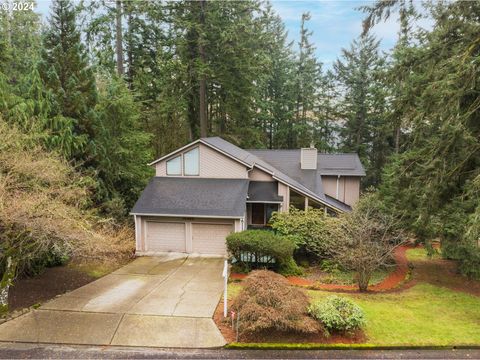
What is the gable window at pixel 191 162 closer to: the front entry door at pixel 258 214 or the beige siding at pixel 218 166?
the beige siding at pixel 218 166

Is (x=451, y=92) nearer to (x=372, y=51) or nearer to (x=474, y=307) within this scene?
(x=474, y=307)

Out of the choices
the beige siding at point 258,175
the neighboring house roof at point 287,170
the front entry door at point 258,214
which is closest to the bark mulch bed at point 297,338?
the neighboring house roof at point 287,170

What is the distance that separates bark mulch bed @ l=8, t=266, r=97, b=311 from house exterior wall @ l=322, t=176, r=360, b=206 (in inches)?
656

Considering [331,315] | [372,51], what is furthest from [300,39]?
[331,315]

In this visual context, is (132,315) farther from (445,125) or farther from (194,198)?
(445,125)

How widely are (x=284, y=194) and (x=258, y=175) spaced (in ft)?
6.22

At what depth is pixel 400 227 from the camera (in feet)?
50.2

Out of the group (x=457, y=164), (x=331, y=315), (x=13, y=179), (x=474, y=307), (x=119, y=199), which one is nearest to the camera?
(x=331, y=315)

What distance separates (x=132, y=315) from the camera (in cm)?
966

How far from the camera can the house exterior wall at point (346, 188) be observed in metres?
23.8

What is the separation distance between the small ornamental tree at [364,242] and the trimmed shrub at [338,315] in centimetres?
401

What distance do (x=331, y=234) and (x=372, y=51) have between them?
86.9ft

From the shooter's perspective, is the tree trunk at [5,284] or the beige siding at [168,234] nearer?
the tree trunk at [5,284]

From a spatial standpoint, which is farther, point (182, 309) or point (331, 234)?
point (331, 234)
